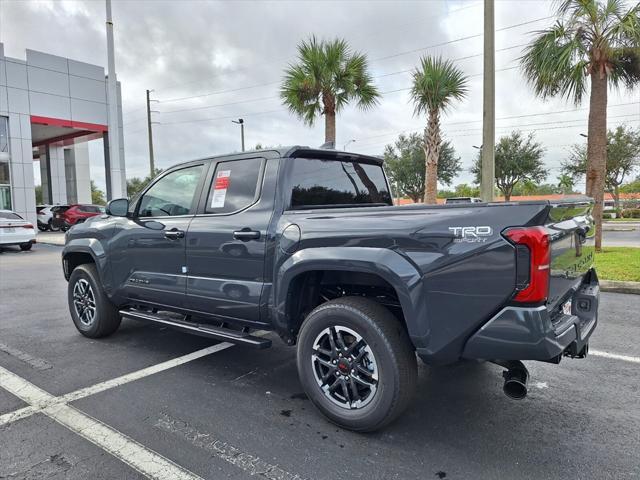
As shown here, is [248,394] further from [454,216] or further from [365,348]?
[454,216]

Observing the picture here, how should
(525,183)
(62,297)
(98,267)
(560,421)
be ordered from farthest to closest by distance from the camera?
(525,183), (62,297), (98,267), (560,421)

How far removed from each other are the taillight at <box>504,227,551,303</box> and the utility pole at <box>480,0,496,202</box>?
22.0 ft

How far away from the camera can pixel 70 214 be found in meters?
24.2

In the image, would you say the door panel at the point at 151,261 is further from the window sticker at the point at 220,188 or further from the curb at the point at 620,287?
the curb at the point at 620,287

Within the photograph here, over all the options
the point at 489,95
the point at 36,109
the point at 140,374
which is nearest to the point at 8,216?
the point at 36,109

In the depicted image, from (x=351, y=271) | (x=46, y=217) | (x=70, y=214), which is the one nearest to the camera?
(x=351, y=271)

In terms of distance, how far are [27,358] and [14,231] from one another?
12.8 meters

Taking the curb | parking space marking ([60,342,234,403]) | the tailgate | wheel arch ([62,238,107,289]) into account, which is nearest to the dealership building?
wheel arch ([62,238,107,289])

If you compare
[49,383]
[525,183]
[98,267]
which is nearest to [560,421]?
[49,383]

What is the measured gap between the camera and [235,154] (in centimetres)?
396

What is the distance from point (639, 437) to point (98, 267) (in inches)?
188

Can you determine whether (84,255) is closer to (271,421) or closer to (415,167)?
(271,421)

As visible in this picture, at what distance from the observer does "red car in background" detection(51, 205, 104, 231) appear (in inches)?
944

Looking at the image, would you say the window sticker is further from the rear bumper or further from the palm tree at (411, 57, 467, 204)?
the palm tree at (411, 57, 467, 204)
